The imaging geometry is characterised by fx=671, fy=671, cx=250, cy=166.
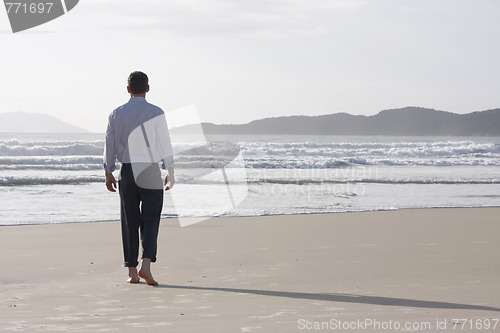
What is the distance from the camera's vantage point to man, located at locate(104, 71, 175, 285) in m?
4.81

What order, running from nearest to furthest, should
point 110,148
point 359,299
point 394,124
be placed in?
point 359,299 < point 110,148 < point 394,124

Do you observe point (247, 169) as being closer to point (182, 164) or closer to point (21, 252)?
point (182, 164)

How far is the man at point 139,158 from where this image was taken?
15.8 ft

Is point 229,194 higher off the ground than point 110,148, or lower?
lower

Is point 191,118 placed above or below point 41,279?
above

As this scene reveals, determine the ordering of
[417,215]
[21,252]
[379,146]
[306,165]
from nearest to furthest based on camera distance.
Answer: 1. [21,252]
2. [417,215]
3. [306,165]
4. [379,146]

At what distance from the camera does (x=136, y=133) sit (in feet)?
15.8

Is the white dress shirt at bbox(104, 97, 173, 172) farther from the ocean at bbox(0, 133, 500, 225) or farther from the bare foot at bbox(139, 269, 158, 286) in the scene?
the ocean at bbox(0, 133, 500, 225)

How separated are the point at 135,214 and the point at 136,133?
23.3 inches

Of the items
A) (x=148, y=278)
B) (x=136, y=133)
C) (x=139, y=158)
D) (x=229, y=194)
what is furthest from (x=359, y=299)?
(x=229, y=194)

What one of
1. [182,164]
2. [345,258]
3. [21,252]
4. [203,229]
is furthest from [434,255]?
[182,164]

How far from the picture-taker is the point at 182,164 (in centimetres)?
2464

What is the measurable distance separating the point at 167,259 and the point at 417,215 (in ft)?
17.1

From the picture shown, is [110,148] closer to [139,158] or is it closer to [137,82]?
[139,158]
